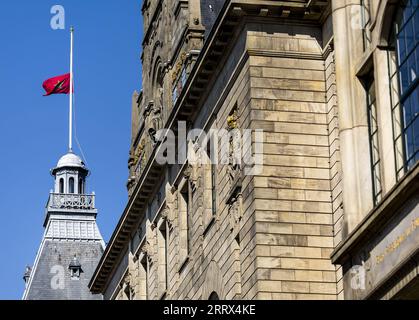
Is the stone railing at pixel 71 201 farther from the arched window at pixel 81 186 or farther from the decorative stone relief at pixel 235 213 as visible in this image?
the decorative stone relief at pixel 235 213

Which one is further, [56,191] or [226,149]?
[56,191]

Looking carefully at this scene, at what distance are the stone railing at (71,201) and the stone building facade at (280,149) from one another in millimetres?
68887

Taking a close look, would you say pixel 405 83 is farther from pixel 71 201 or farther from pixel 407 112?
pixel 71 201

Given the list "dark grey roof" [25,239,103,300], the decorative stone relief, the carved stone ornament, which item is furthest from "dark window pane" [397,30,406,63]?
"dark grey roof" [25,239,103,300]

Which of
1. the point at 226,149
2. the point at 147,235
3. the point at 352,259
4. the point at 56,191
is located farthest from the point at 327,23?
the point at 56,191

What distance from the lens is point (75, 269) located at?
396 feet

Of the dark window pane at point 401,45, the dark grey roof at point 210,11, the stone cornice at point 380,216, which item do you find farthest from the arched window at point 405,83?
the dark grey roof at point 210,11

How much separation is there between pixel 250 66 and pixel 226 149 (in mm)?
3962

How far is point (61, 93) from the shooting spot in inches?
3477

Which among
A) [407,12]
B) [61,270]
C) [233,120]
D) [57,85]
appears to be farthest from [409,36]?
[61,270]

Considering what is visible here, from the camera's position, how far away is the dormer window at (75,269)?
120 m

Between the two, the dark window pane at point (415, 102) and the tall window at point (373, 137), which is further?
the tall window at point (373, 137)

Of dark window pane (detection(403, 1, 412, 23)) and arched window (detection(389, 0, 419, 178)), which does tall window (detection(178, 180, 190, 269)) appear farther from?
dark window pane (detection(403, 1, 412, 23))

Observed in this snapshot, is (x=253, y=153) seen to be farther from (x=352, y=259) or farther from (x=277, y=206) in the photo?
(x=352, y=259)
